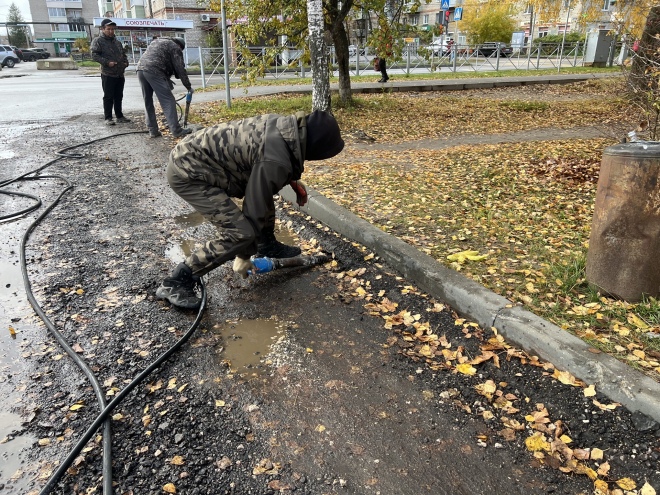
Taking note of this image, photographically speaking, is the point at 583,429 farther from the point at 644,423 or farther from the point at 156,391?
the point at 156,391

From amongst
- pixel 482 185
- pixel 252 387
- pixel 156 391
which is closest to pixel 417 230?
pixel 482 185

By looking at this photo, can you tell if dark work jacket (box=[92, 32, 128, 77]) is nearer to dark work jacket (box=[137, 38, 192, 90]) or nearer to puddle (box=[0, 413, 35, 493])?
dark work jacket (box=[137, 38, 192, 90])

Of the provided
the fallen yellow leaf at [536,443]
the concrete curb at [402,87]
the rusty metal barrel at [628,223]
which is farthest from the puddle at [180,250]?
the concrete curb at [402,87]

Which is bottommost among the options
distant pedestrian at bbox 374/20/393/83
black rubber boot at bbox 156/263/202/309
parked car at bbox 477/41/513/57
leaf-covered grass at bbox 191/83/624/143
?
black rubber boot at bbox 156/263/202/309

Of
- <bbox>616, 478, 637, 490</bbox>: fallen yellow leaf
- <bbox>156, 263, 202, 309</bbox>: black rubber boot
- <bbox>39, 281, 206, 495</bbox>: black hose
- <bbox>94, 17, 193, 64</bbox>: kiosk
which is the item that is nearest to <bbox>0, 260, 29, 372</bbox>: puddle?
<bbox>39, 281, 206, 495</bbox>: black hose

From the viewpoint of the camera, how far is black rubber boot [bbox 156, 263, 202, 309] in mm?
3453

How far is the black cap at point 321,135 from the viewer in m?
3.04

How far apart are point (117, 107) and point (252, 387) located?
994cm

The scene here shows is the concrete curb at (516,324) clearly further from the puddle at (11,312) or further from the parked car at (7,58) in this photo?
the parked car at (7,58)

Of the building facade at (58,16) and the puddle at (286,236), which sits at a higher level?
the building facade at (58,16)

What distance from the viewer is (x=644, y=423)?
2.29 metres

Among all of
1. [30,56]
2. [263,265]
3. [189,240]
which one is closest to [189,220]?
[189,240]

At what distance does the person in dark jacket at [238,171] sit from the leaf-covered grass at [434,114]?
6.34 metres

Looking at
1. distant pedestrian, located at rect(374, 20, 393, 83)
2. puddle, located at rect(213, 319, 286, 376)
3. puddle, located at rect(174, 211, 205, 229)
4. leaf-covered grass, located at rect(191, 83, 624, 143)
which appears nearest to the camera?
puddle, located at rect(213, 319, 286, 376)
